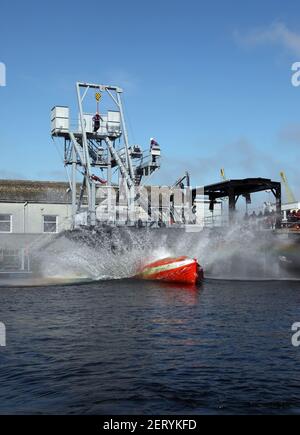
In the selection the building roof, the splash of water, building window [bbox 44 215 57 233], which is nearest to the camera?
the splash of water

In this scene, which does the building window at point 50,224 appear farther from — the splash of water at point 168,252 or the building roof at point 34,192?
the splash of water at point 168,252

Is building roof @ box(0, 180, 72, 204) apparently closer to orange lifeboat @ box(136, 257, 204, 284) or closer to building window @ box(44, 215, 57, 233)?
building window @ box(44, 215, 57, 233)

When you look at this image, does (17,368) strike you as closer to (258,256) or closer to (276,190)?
(258,256)

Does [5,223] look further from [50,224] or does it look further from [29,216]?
[50,224]

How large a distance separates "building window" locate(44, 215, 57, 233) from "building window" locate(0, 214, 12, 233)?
402cm

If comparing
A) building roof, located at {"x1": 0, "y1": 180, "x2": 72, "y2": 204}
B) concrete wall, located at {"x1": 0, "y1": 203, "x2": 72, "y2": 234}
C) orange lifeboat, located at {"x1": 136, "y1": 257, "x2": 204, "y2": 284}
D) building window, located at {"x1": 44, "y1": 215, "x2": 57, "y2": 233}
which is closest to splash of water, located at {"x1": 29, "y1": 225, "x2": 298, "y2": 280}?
orange lifeboat, located at {"x1": 136, "y1": 257, "x2": 204, "y2": 284}

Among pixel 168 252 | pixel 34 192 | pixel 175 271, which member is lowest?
pixel 175 271

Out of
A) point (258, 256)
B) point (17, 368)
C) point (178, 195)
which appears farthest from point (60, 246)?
point (17, 368)

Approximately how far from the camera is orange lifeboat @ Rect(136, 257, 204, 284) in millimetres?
33375

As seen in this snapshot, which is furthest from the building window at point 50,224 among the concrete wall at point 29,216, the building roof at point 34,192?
the building roof at point 34,192

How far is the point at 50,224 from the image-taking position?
5966 centimetres

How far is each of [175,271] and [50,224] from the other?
94.4 feet

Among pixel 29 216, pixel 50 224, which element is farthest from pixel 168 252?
pixel 29 216

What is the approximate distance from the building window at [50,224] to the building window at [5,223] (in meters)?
4.02
